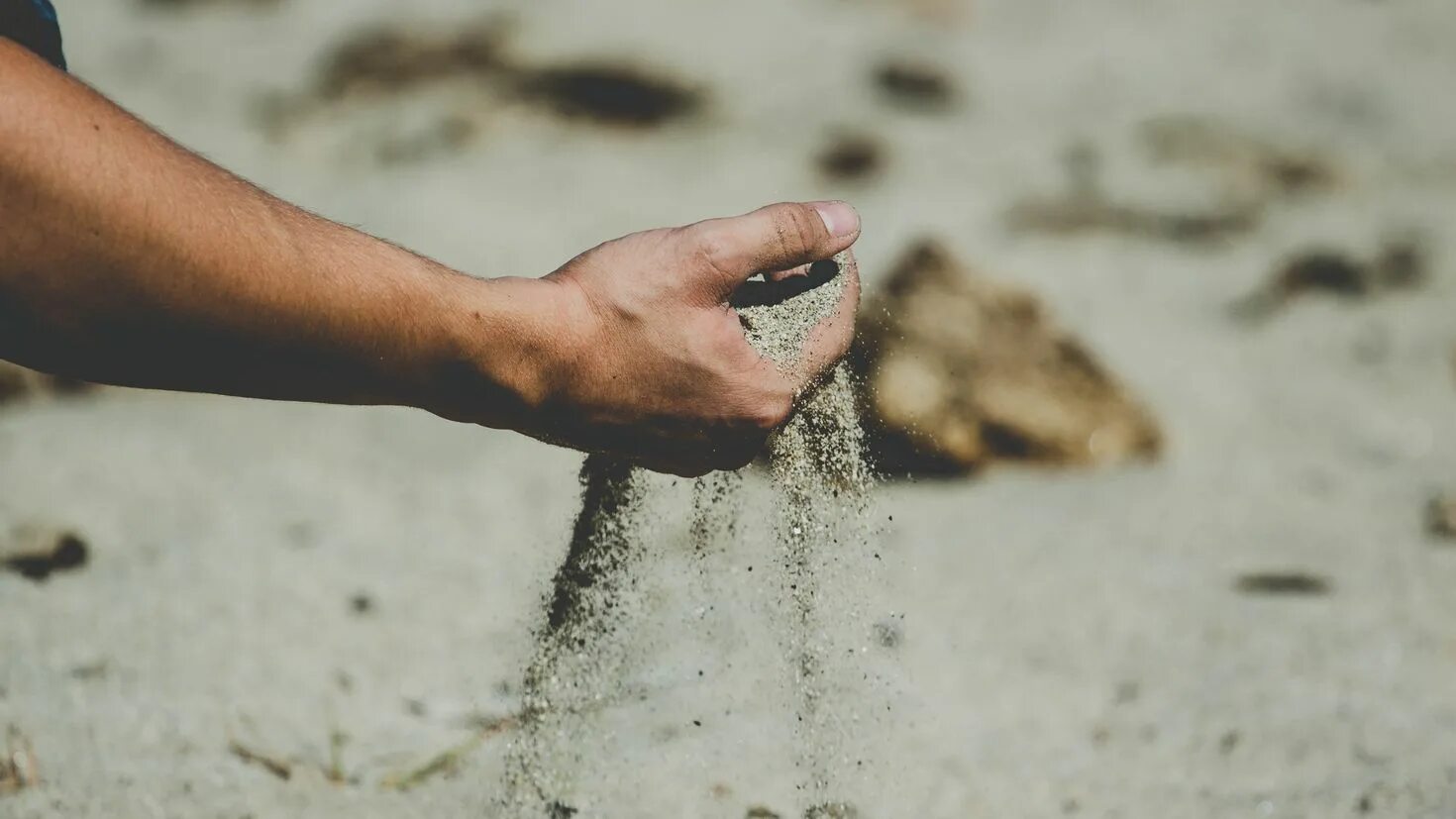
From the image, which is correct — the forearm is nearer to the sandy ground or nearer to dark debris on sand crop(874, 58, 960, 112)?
the sandy ground

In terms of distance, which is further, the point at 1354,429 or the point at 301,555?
the point at 1354,429

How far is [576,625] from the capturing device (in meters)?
1.82

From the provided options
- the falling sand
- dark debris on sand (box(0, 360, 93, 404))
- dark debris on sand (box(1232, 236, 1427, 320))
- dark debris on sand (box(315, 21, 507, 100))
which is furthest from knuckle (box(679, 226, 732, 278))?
dark debris on sand (box(315, 21, 507, 100))

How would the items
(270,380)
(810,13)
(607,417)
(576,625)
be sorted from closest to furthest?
1. (270,380)
2. (607,417)
3. (576,625)
4. (810,13)

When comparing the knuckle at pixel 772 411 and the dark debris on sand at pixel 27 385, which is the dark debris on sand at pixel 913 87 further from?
the knuckle at pixel 772 411

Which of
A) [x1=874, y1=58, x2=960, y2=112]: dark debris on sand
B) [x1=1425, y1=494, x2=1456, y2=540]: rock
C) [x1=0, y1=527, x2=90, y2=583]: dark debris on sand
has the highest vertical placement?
[x1=874, y1=58, x2=960, y2=112]: dark debris on sand

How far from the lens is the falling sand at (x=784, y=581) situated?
1.72m

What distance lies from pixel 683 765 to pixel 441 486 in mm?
1439

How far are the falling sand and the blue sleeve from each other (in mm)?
798

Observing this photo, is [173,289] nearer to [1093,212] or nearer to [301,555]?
[301,555]

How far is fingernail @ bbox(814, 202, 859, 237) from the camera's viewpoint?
65.8 inches

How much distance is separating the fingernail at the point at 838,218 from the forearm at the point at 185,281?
439 millimetres

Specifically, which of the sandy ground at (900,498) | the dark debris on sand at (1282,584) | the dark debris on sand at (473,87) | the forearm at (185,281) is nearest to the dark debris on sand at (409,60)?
the dark debris on sand at (473,87)

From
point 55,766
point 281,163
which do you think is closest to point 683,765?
point 55,766
